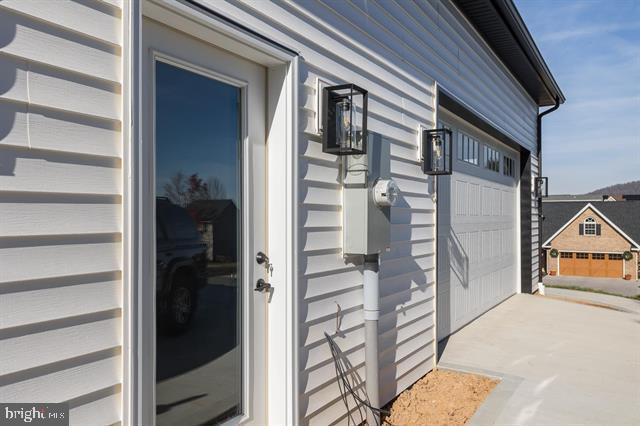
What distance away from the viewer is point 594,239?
1344 inches

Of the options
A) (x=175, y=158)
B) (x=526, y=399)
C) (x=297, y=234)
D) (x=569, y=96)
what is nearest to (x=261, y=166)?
(x=297, y=234)

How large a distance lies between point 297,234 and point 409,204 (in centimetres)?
182

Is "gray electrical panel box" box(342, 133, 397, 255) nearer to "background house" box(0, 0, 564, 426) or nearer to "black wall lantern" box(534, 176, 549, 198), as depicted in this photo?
"background house" box(0, 0, 564, 426)

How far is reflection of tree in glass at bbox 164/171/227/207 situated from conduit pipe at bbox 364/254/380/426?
1262 millimetres

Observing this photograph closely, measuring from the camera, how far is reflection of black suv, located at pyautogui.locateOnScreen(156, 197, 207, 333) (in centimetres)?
209

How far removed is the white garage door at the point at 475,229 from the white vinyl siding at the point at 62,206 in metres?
4.34

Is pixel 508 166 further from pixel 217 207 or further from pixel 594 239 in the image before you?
pixel 594 239

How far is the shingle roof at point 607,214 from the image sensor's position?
33.2 meters

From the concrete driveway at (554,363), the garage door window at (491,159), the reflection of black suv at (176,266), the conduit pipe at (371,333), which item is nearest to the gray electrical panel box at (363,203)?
the conduit pipe at (371,333)

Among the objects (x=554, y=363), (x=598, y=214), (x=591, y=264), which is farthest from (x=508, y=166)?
(x=591, y=264)

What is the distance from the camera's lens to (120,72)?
176cm

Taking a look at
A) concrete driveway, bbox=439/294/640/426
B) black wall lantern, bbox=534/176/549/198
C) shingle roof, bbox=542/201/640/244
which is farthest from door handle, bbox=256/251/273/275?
shingle roof, bbox=542/201/640/244

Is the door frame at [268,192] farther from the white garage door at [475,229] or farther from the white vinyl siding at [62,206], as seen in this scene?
the white garage door at [475,229]

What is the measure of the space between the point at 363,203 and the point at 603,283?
111ft
